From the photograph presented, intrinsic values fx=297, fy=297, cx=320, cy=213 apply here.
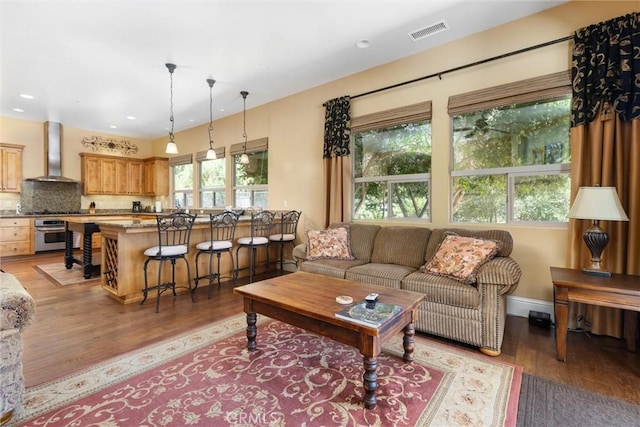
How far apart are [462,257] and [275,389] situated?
184 centimetres

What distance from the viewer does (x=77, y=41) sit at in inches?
132

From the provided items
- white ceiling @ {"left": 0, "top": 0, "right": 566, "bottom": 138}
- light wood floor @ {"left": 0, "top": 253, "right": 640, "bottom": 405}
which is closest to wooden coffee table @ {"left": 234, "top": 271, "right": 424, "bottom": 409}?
light wood floor @ {"left": 0, "top": 253, "right": 640, "bottom": 405}

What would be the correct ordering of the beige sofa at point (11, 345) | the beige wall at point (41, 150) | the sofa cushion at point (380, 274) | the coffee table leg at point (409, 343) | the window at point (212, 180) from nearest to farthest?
the beige sofa at point (11, 345), the coffee table leg at point (409, 343), the sofa cushion at point (380, 274), the beige wall at point (41, 150), the window at point (212, 180)

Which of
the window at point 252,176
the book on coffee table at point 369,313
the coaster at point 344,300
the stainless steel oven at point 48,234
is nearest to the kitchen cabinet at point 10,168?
the stainless steel oven at point 48,234

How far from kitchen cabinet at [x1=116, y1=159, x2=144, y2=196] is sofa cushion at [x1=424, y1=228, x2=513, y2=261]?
7838mm

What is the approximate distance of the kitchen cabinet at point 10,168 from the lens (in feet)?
20.0

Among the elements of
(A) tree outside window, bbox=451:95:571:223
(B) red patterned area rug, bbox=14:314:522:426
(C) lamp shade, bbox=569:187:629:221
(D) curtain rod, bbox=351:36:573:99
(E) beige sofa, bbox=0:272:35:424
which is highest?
(D) curtain rod, bbox=351:36:573:99

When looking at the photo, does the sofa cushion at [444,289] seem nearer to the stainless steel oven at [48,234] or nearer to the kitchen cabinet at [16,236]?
the stainless steel oven at [48,234]

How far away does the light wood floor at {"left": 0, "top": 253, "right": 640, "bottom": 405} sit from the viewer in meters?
2.01

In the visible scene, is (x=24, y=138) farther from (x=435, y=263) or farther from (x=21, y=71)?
(x=435, y=263)

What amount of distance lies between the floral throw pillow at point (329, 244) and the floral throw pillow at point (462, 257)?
1.03 metres

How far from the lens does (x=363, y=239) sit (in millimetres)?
3680

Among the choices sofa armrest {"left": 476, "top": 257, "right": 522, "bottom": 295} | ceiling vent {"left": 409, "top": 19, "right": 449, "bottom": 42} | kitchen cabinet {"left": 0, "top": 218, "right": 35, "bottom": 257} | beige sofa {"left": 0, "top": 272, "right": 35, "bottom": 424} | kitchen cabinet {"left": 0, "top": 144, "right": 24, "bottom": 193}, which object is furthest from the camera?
kitchen cabinet {"left": 0, "top": 144, "right": 24, "bottom": 193}

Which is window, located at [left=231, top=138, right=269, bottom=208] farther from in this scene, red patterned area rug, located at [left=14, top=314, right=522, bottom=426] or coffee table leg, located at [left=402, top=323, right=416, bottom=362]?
coffee table leg, located at [left=402, top=323, right=416, bottom=362]
